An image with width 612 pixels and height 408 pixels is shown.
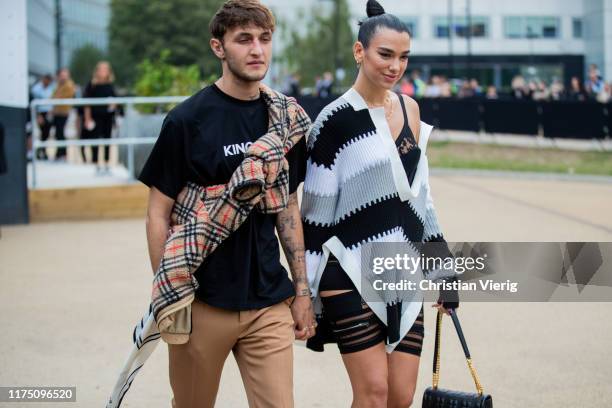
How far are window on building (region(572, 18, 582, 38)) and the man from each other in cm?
8699

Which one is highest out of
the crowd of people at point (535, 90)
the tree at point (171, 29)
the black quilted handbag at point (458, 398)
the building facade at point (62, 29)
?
the building facade at point (62, 29)

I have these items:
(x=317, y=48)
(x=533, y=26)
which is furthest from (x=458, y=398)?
(x=533, y=26)

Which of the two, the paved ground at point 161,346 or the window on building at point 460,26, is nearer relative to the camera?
the paved ground at point 161,346

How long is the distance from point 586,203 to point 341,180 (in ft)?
36.4

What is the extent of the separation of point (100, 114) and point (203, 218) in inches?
519

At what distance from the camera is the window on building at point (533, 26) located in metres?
87.5

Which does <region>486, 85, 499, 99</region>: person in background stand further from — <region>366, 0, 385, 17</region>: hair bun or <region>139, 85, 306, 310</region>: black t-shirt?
<region>139, 85, 306, 310</region>: black t-shirt

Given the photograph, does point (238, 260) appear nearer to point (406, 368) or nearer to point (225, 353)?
point (225, 353)

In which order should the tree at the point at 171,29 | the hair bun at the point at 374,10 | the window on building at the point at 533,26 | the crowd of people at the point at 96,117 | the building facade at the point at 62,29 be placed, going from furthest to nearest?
1. the building facade at the point at 62,29
2. the window on building at the point at 533,26
3. the tree at the point at 171,29
4. the crowd of people at the point at 96,117
5. the hair bun at the point at 374,10

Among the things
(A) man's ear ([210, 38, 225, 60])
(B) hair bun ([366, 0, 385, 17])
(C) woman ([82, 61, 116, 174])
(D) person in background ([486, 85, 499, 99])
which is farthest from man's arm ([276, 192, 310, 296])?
(D) person in background ([486, 85, 499, 99])

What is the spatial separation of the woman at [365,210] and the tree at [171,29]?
251 ft

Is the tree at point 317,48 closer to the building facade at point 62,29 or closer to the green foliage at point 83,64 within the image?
the building facade at point 62,29

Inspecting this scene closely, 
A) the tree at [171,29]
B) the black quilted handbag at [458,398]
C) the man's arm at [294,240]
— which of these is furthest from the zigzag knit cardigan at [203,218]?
the tree at [171,29]

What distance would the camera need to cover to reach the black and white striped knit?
4.05 meters
